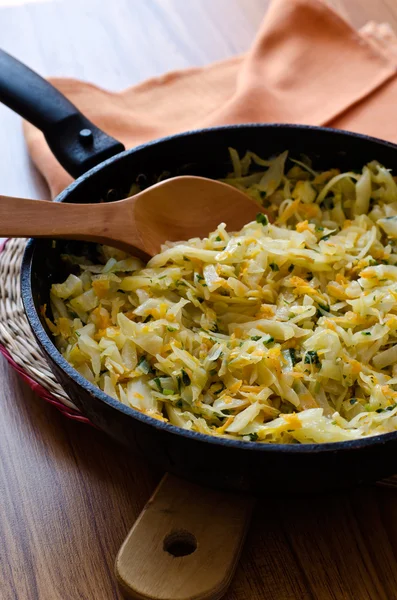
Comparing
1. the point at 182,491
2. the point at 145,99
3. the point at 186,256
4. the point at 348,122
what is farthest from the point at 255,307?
the point at 145,99

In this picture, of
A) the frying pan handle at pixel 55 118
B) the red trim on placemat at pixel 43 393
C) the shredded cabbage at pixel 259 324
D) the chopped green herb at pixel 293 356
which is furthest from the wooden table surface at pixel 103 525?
the frying pan handle at pixel 55 118

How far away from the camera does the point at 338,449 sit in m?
1.10

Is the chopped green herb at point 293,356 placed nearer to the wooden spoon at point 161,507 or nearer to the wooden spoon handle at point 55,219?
the wooden spoon at point 161,507

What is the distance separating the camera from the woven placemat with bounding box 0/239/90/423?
1.51 m

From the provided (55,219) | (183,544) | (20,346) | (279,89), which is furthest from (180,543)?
(279,89)

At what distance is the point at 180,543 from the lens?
1.32 meters

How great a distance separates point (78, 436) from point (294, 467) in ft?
1.82

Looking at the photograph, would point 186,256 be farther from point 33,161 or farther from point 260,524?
point 33,161

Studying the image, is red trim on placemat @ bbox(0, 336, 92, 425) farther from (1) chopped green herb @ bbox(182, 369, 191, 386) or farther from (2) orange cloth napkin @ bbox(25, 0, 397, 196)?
(2) orange cloth napkin @ bbox(25, 0, 397, 196)

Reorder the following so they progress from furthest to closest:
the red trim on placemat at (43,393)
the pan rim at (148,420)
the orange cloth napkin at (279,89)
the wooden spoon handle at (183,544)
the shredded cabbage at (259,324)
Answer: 1. the orange cloth napkin at (279,89)
2. the red trim on placemat at (43,393)
3. the shredded cabbage at (259,324)
4. the wooden spoon handle at (183,544)
5. the pan rim at (148,420)

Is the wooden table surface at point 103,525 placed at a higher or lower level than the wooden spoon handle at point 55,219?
lower

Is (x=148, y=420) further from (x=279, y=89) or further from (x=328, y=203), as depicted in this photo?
(x=279, y=89)

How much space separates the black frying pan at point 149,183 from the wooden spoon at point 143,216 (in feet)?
0.23

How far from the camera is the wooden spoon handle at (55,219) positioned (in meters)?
1.43
